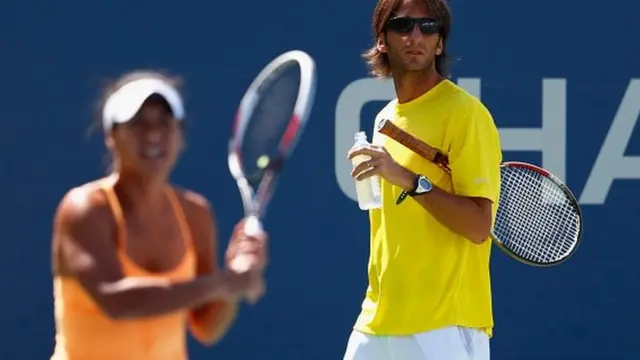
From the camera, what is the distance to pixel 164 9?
5465mm

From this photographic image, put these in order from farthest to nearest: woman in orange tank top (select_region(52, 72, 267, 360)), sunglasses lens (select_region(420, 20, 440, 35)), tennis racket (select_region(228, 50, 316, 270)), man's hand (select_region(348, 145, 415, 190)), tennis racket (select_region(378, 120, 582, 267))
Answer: tennis racket (select_region(378, 120, 582, 267))
sunglasses lens (select_region(420, 20, 440, 35))
man's hand (select_region(348, 145, 415, 190))
tennis racket (select_region(228, 50, 316, 270))
woman in orange tank top (select_region(52, 72, 267, 360))

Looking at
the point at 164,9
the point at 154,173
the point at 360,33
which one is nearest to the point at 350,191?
the point at 360,33

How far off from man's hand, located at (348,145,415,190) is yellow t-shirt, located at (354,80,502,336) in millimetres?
139

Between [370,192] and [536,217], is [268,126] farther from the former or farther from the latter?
[536,217]

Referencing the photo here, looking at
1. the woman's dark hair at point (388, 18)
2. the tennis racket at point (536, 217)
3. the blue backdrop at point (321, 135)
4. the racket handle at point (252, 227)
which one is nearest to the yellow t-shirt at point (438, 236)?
the woman's dark hair at point (388, 18)

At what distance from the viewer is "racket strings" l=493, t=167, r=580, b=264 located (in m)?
4.34

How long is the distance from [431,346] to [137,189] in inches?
50.8

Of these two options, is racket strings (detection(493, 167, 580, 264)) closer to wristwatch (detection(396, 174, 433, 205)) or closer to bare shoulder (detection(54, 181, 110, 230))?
wristwatch (detection(396, 174, 433, 205))

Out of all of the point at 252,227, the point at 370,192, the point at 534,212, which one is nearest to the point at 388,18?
the point at 370,192

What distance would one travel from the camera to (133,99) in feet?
9.00

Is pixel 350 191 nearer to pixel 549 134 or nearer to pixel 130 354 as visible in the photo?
pixel 549 134

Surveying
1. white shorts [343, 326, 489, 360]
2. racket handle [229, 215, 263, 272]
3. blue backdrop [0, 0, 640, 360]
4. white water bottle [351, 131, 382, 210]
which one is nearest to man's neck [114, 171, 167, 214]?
racket handle [229, 215, 263, 272]

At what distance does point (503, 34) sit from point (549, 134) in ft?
1.40

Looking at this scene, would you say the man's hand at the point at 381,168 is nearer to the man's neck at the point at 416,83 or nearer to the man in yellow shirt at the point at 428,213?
the man in yellow shirt at the point at 428,213
